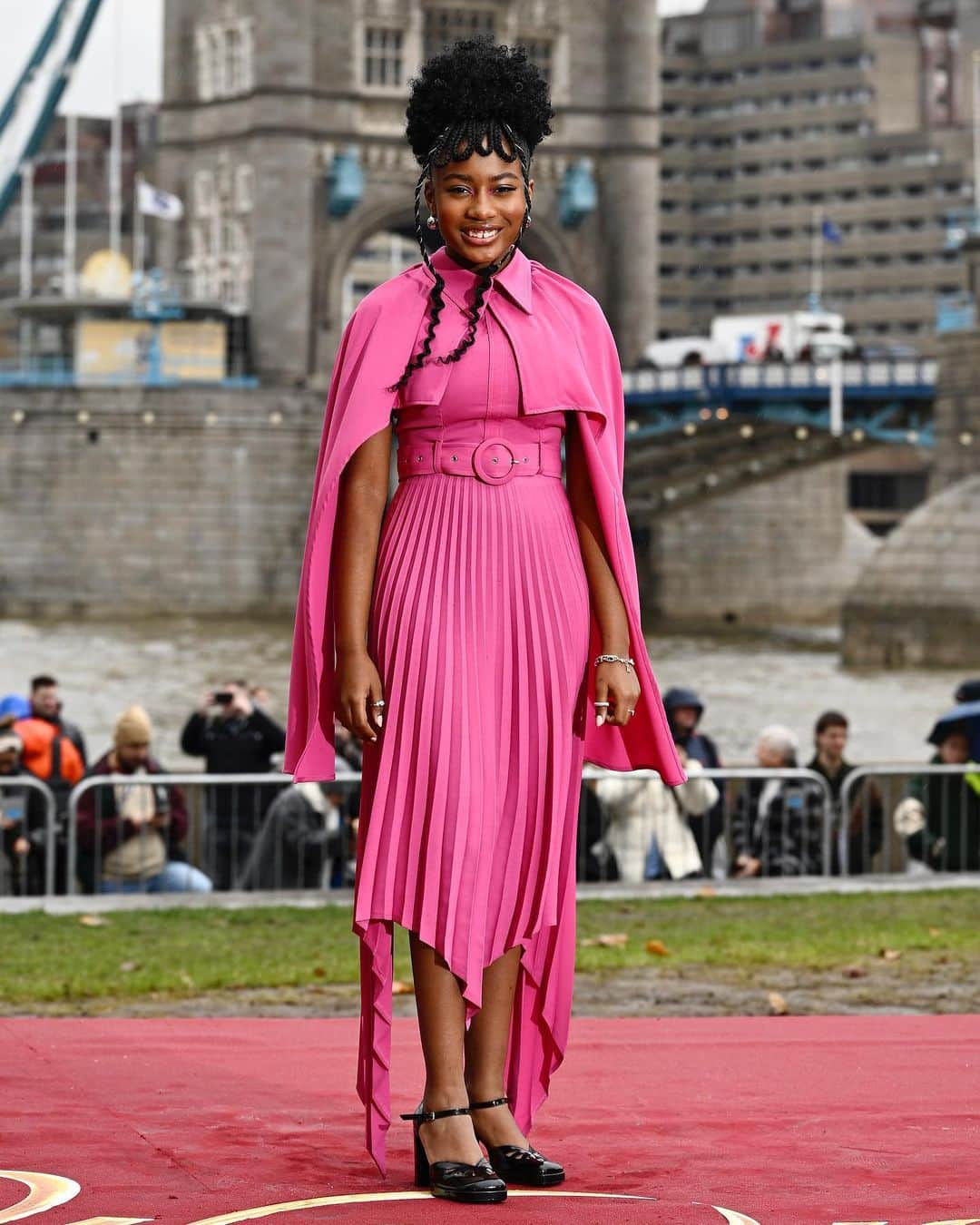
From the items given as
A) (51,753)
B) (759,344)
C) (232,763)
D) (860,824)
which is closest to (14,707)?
(51,753)

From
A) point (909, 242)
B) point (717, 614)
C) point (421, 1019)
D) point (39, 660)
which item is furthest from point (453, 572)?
point (909, 242)

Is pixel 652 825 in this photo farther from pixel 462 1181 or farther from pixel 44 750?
pixel 462 1181

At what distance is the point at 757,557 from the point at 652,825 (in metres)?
63.9

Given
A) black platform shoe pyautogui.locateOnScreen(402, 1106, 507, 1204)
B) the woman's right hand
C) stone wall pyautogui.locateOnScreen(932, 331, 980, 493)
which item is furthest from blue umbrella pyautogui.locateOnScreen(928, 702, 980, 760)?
stone wall pyautogui.locateOnScreen(932, 331, 980, 493)

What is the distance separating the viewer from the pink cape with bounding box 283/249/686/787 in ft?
16.6

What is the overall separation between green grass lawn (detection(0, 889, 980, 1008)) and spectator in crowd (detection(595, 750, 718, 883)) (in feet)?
2.83

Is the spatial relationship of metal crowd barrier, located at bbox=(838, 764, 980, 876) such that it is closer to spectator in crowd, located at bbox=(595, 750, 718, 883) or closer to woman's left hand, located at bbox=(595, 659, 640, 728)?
spectator in crowd, located at bbox=(595, 750, 718, 883)

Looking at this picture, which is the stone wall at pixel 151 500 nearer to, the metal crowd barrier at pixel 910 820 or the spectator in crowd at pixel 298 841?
the metal crowd barrier at pixel 910 820

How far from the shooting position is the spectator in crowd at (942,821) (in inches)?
464

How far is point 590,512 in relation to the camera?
5.14m

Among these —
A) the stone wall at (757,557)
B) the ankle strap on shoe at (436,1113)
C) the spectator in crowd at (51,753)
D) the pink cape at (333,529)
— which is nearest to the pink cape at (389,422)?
the pink cape at (333,529)

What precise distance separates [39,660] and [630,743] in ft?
158

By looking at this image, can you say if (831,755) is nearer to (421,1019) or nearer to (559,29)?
(421,1019)

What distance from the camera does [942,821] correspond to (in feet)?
38.8
